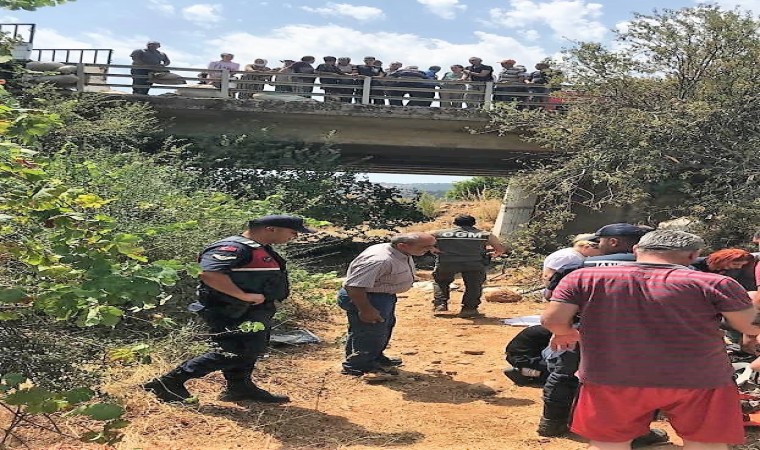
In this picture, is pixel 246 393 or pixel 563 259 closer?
pixel 246 393

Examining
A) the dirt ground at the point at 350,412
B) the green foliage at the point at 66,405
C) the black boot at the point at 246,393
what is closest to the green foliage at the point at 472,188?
the dirt ground at the point at 350,412

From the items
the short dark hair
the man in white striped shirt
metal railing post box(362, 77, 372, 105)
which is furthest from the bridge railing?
the man in white striped shirt

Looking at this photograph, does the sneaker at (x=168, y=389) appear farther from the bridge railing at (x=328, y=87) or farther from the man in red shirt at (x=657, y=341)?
the bridge railing at (x=328, y=87)

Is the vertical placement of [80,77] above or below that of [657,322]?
above

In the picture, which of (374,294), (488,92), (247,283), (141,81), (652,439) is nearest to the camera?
(652,439)

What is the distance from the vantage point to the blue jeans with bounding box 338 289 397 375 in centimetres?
582

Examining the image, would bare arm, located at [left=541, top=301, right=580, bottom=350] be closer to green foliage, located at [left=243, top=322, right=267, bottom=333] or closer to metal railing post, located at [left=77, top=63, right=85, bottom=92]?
green foliage, located at [left=243, top=322, right=267, bottom=333]

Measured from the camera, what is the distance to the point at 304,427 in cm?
471

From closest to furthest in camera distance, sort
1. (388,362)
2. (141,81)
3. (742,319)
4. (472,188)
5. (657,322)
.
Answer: (742,319), (657,322), (388,362), (141,81), (472,188)

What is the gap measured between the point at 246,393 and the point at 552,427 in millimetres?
2201

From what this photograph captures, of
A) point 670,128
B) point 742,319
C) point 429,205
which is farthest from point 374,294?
point 429,205

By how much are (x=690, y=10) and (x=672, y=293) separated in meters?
10.2

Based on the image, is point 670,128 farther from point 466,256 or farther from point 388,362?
point 388,362

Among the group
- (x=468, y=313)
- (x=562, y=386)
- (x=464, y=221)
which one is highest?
(x=464, y=221)
